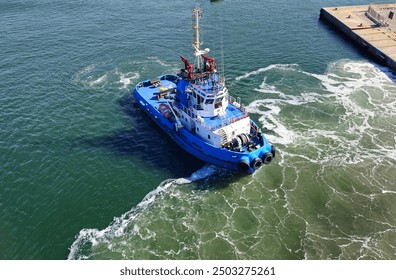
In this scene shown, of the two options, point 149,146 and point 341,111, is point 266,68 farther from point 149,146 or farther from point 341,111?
point 149,146

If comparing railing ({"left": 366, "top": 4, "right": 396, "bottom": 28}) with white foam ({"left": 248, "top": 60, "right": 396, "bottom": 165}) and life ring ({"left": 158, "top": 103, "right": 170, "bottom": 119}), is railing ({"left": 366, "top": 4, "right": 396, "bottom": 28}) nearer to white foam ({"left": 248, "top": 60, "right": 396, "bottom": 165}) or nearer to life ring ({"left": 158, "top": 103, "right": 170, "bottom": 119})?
white foam ({"left": 248, "top": 60, "right": 396, "bottom": 165})

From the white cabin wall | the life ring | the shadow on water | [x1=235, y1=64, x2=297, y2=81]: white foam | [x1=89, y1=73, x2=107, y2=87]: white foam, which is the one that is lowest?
the shadow on water

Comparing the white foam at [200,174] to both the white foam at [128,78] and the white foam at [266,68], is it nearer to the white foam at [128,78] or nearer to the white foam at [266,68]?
the white foam at [266,68]

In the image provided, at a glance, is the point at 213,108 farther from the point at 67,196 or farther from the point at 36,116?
the point at 36,116

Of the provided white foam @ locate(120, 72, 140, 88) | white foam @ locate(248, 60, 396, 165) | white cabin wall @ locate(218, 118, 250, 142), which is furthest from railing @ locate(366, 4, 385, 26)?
white foam @ locate(120, 72, 140, 88)

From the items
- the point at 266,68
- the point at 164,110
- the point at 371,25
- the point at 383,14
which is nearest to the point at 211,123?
the point at 164,110

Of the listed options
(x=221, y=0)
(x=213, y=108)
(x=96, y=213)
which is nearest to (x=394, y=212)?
(x=213, y=108)
